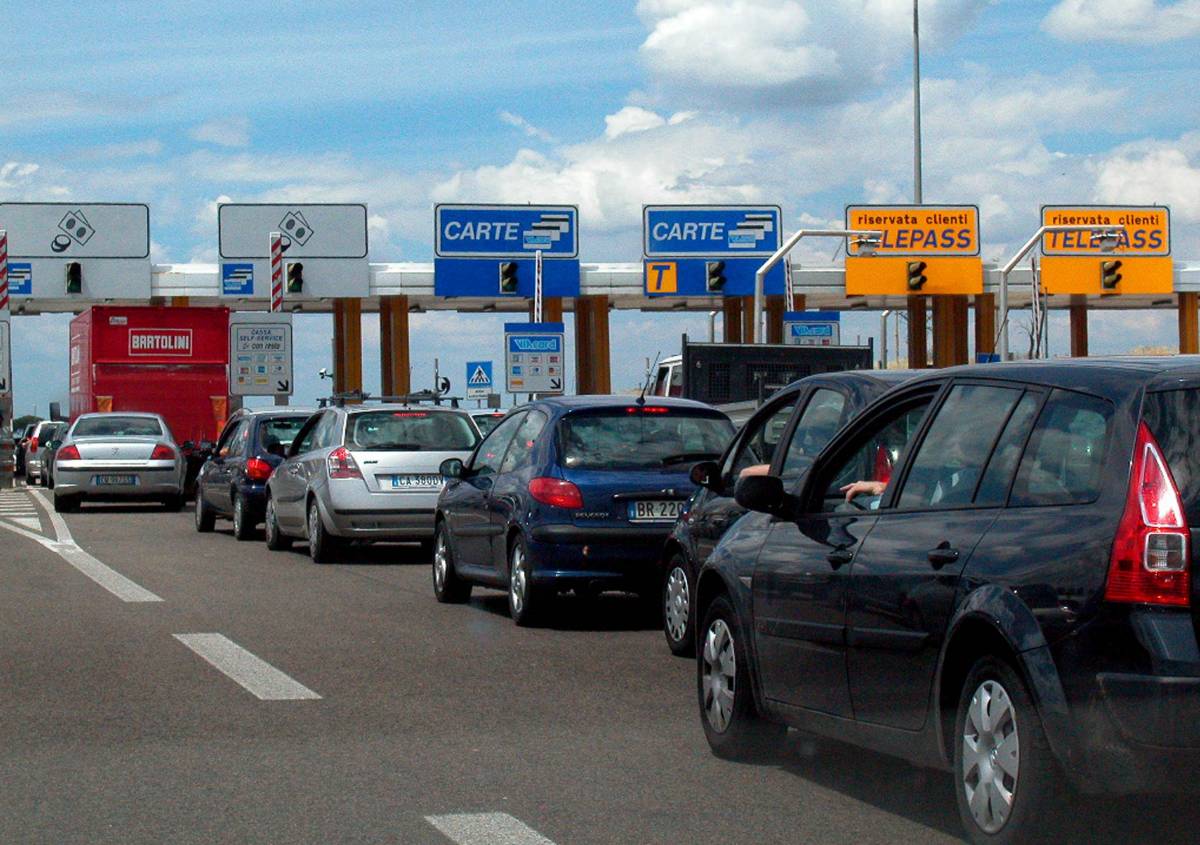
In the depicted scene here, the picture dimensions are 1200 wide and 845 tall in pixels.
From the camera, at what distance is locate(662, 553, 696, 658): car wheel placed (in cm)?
1123

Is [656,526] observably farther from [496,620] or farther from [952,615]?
[952,615]

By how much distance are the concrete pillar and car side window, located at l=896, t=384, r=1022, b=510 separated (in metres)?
47.5

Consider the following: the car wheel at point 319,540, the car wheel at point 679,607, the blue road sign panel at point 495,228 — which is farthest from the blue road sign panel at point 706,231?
the car wheel at point 679,607

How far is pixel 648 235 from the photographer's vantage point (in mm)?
44344

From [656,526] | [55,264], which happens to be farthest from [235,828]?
[55,264]

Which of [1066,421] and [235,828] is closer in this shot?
[1066,421]

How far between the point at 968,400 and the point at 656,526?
6.18m

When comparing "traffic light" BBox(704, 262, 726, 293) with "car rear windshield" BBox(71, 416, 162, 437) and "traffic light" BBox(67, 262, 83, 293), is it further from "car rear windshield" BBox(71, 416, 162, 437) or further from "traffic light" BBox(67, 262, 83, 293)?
"car rear windshield" BBox(71, 416, 162, 437)

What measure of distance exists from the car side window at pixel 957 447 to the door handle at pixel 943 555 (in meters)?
0.15

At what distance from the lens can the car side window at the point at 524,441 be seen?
1312cm

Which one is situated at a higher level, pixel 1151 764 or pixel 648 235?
pixel 648 235

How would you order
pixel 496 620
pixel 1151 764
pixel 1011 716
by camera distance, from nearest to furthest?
1. pixel 1151 764
2. pixel 1011 716
3. pixel 496 620

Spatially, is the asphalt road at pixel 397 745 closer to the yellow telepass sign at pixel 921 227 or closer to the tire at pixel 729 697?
the tire at pixel 729 697

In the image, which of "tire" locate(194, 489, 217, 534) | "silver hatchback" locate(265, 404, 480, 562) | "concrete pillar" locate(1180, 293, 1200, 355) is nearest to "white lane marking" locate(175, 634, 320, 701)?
"silver hatchback" locate(265, 404, 480, 562)
